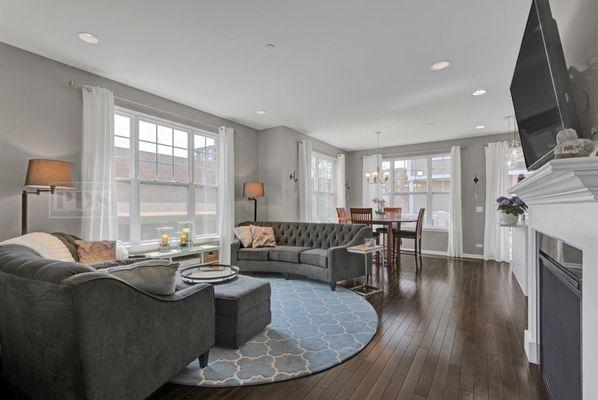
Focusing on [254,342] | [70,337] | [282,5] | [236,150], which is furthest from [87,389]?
[236,150]

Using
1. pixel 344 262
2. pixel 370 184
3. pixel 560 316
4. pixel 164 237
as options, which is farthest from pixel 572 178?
pixel 370 184

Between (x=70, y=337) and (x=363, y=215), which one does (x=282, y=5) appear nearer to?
(x=70, y=337)

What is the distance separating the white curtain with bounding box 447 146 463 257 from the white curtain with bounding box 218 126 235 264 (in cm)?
484

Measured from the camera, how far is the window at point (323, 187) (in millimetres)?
6766

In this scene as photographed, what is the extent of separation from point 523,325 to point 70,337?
3.65m

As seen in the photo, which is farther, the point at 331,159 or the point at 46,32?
the point at 331,159

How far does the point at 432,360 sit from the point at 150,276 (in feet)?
6.97

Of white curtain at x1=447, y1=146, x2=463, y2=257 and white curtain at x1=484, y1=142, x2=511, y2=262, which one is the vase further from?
white curtain at x1=447, y1=146, x2=463, y2=257

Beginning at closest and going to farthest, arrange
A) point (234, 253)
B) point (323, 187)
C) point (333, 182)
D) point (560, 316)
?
point (560, 316) → point (234, 253) → point (323, 187) → point (333, 182)

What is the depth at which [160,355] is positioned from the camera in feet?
5.23

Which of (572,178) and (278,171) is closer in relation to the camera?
(572,178)

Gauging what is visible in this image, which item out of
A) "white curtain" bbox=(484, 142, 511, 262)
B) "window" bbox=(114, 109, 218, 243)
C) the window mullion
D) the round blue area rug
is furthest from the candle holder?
"white curtain" bbox=(484, 142, 511, 262)

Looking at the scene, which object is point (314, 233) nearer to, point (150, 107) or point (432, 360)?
point (432, 360)

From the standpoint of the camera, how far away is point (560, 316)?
154 cm
